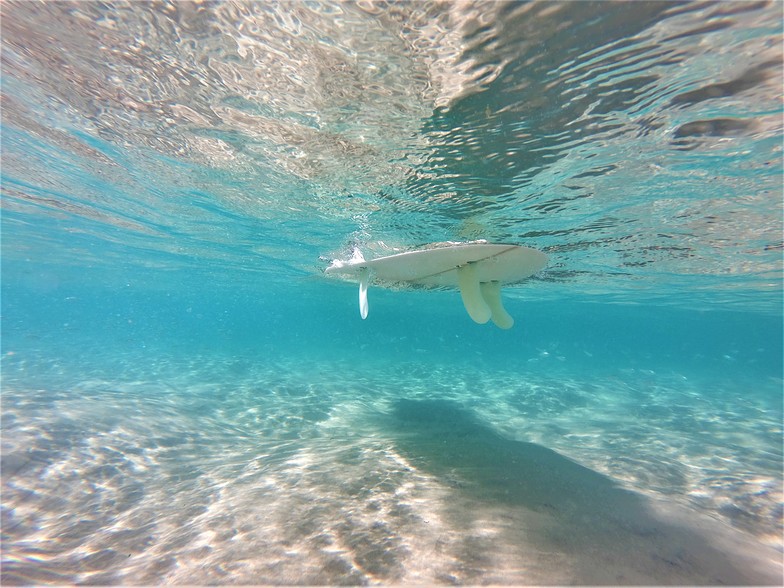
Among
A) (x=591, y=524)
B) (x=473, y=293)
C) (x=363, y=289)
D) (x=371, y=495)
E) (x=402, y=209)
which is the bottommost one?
(x=591, y=524)

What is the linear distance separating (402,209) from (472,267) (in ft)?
18.9

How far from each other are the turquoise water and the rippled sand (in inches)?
2.1

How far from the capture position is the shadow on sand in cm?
356

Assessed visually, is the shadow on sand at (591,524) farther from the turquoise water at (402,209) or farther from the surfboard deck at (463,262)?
the surfboard deck at (463,262)

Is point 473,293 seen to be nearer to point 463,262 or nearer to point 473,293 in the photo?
point 473,293

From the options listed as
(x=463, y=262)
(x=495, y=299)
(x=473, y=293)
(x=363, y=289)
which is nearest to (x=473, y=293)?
(x=473, y=293)

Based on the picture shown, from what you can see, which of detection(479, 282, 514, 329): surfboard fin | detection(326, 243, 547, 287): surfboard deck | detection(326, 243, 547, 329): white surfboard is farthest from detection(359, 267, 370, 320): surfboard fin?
detection(479, 282, 514, 329): surfboard fin

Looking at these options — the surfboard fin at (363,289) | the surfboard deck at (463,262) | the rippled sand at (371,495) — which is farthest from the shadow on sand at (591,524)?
the surfboard deck at (463,262)

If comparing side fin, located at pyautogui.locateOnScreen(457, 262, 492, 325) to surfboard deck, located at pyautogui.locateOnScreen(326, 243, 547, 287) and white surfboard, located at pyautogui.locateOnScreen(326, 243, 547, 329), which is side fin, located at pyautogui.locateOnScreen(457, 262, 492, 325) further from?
surfboard deck, located at pyautogui.locateOnScreen(326, 243, 547, 287)

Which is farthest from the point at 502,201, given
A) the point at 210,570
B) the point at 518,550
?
the point at 210,570

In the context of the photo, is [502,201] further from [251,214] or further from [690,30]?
[251,214]

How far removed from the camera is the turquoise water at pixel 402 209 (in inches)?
173

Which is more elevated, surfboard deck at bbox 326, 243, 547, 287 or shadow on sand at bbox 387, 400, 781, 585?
surfboard deck at bbox 326, 243, 547, 287

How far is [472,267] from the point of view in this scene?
7090mm
